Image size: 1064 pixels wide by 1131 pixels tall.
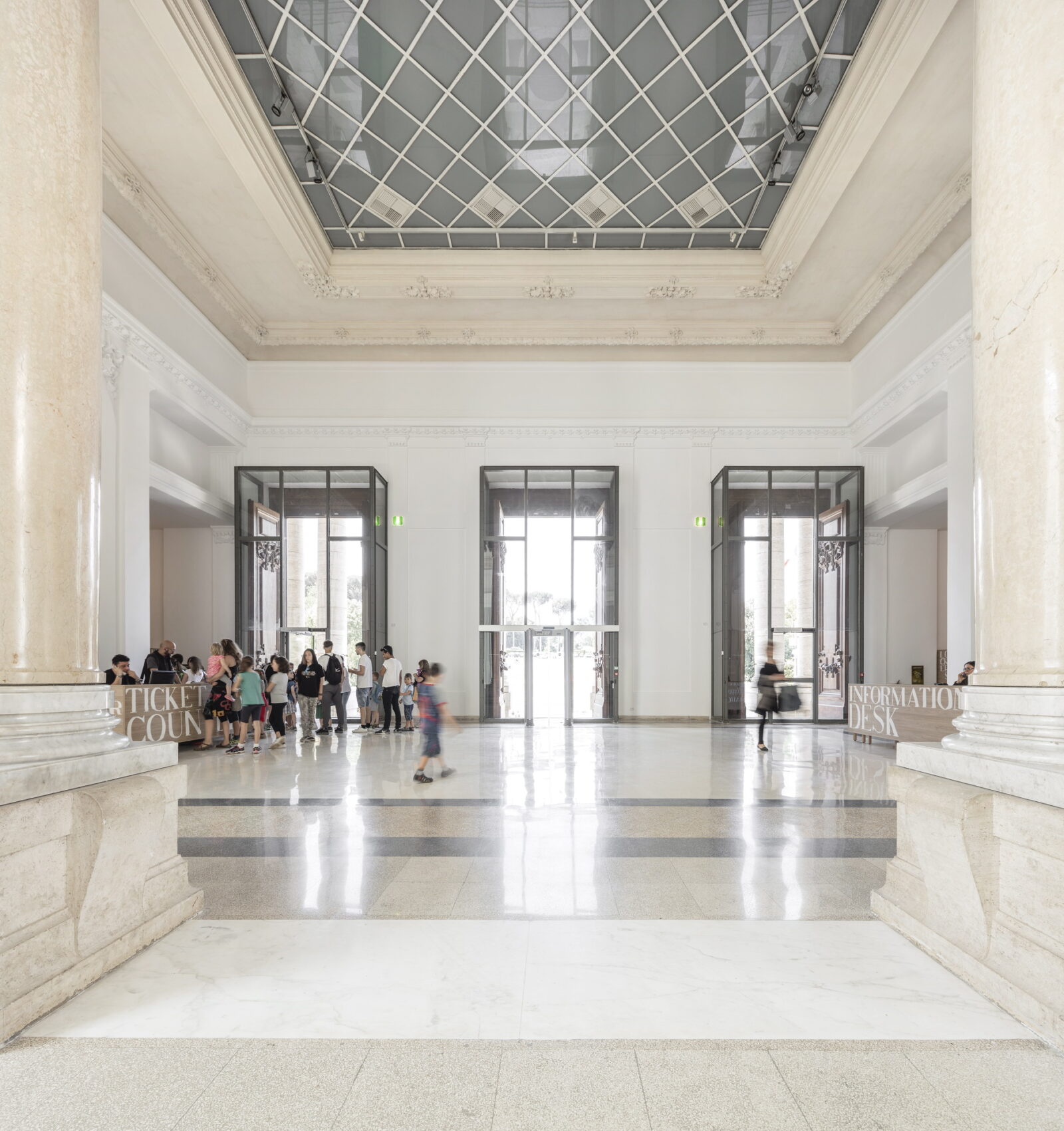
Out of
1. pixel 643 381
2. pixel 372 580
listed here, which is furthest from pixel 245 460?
pixel 643 381

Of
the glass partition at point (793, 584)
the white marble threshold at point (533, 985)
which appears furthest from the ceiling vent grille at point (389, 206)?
the white marble threshold at point (533, 985)

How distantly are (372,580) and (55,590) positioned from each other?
13.2 meters

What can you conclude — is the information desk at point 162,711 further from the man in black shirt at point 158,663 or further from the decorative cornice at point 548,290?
the decorative cornice at point 548,290

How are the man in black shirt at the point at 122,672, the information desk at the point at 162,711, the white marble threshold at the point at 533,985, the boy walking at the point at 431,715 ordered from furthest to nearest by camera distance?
1. the man in black shirt at the point at 122,672
2. the information desk at the point at 162,711
3. the boy walking at the point at 431,715
4. the white marble threshold at the point at 533,985

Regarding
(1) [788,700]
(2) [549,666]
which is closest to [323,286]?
(2) [549,666]

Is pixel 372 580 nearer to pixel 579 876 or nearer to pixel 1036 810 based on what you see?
pixel 579 876

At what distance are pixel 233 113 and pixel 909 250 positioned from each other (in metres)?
11.2

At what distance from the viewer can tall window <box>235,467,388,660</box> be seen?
1664 centimetres

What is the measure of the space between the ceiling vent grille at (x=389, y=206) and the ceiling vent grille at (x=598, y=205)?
3.05m

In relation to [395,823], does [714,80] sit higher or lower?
higher

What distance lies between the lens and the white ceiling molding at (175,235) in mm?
11648

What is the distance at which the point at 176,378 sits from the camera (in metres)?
14.6

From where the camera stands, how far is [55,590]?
3779 mm

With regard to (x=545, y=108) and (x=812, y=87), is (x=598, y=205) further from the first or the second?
(x=812, y=87)
